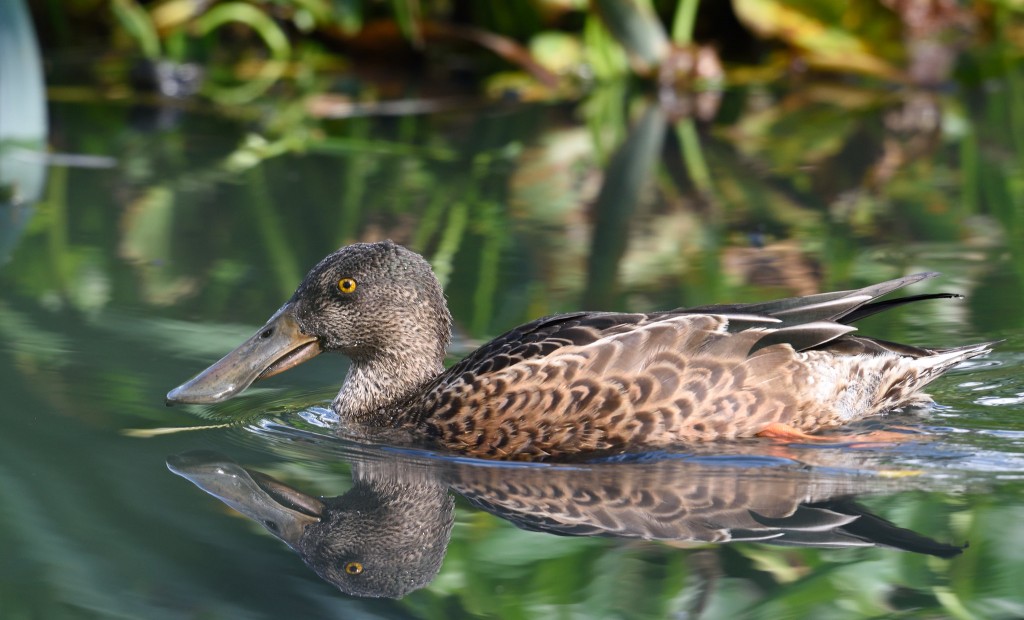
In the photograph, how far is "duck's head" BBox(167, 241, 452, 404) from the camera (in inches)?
229

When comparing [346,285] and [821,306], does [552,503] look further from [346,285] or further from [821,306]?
[346,285]

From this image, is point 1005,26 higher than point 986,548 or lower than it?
higher

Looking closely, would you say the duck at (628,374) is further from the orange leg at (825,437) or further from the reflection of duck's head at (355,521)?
the reflection of duck's head at (355,521)

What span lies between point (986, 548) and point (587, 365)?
158cm

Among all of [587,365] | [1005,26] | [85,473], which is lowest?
[85,473]

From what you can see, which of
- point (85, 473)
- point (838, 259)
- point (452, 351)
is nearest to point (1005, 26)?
point (838, 259)

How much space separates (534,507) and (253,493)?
35.0 inches

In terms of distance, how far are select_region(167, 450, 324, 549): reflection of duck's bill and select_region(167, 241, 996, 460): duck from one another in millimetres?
489

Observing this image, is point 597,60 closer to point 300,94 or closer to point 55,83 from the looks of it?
point 300,94

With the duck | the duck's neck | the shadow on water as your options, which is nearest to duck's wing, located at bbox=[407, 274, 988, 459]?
the duck

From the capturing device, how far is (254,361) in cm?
575

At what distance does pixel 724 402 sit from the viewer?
17.6ft

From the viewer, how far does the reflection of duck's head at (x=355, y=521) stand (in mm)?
4199

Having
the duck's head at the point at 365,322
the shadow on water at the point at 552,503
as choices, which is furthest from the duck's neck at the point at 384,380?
the shadow on water at the point at 552,503
